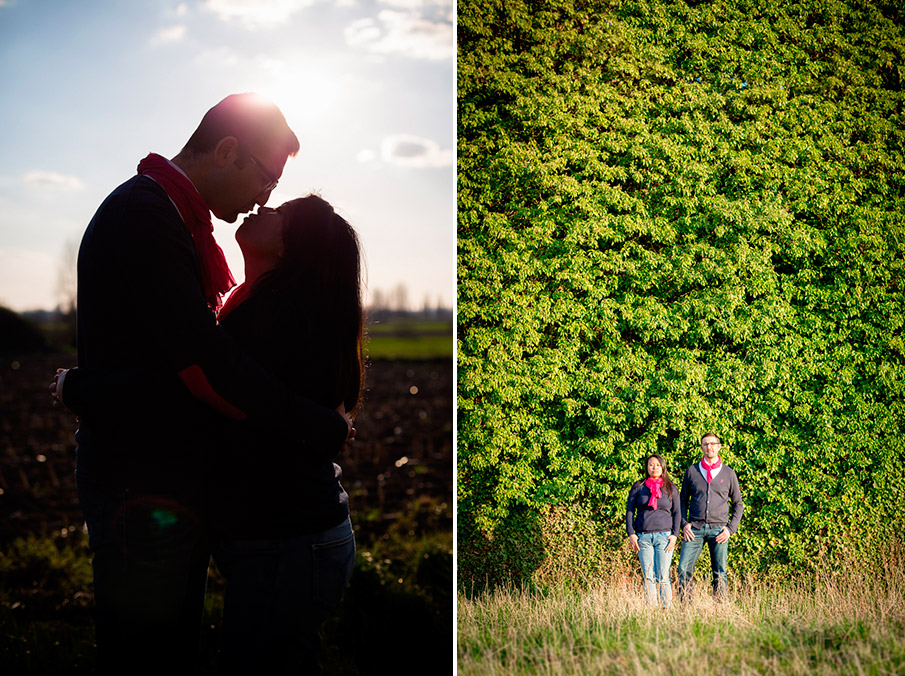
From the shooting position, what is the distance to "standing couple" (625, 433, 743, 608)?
8.60 ft

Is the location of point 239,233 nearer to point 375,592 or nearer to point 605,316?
point 605,316

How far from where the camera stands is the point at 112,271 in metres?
1.25

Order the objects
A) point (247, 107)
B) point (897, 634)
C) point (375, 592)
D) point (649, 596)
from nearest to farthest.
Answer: point (247, 107), point (897, 634), point (649, 596), point (375, 592)

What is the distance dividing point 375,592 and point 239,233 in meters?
2.36

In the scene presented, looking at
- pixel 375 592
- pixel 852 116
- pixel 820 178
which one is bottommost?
pixel 375 592

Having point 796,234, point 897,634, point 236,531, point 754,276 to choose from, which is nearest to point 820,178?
point 796,234

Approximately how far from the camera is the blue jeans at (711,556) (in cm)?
261

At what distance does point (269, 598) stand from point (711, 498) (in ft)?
6.61

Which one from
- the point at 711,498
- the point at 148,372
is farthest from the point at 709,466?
the point at 148,372

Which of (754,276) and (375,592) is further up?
(754,276)

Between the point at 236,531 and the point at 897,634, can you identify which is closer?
the point at 236,531

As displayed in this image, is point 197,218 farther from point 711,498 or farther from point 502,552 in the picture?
point 711,498

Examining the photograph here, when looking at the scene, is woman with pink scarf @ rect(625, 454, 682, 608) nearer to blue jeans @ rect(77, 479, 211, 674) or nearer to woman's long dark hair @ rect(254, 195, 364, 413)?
woman's long dark hair @ rect(254, 195, 364, 413)

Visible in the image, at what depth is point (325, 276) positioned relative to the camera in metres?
1.39
